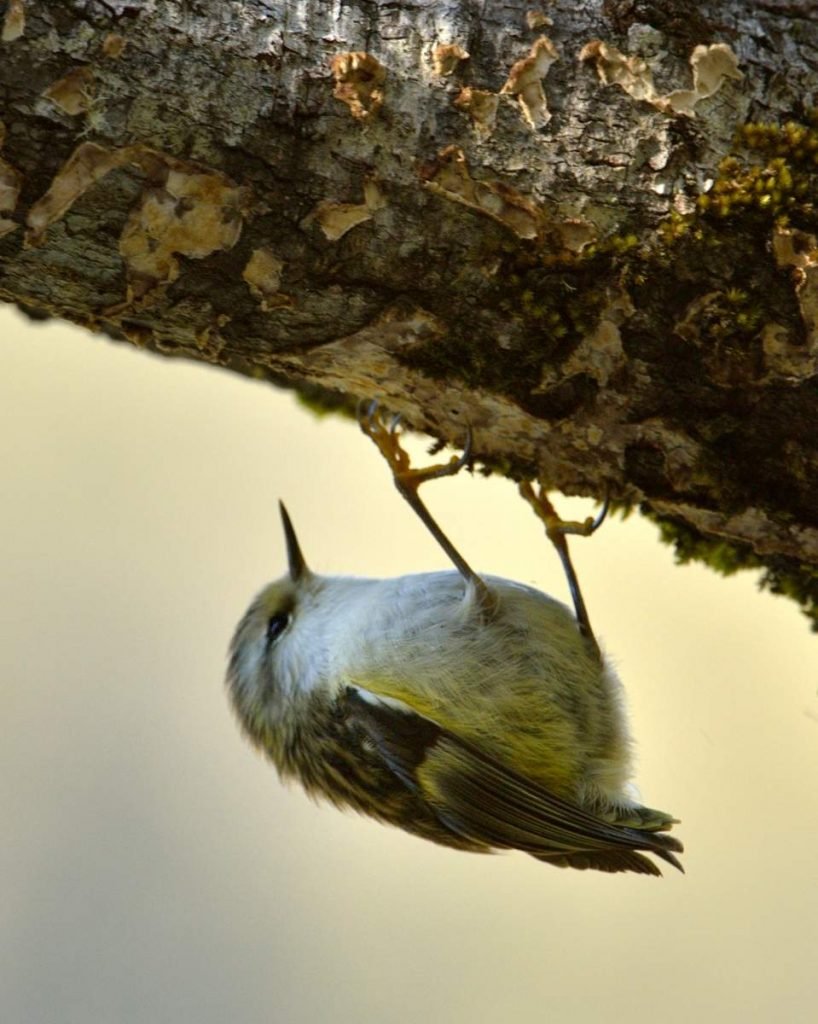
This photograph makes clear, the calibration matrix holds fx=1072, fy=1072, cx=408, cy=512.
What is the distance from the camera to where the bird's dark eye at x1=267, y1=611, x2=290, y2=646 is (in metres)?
3.19

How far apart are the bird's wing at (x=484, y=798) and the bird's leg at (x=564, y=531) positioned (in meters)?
Answer: 0.50

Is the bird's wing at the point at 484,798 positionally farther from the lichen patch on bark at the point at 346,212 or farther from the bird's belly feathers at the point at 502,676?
the lichen patch on bark at the point at 346,212

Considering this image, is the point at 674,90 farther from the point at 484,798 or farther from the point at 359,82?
the point at 484,798

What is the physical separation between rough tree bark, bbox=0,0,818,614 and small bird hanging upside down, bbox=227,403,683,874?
626 mm

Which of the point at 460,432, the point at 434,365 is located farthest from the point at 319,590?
the point at 434,365

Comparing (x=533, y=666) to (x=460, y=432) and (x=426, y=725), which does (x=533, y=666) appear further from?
(x=460, y=432)

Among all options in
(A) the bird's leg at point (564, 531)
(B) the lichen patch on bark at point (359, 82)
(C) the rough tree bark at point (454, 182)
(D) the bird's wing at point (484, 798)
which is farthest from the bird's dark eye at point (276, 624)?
(B) the lichen patch on bark at point (359, 82)

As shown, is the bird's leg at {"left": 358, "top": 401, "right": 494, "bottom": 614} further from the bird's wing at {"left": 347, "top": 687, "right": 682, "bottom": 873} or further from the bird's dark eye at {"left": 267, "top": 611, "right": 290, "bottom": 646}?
the bird's dark eye at {"left": 267, "top": 611, "right": 290, "bottom": 646}

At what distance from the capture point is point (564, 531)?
9.44 ft

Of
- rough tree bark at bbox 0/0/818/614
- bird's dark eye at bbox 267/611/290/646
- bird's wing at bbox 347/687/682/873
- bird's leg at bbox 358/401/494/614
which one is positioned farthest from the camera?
bird's dark eye at bbox 267/611/290/646

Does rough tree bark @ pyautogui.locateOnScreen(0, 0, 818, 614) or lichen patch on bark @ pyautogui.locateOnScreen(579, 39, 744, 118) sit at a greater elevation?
lichen patch on bark @ pyautogui.locateOnScreen(579, 39, 744, 118)

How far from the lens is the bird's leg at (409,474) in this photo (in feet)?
9.42

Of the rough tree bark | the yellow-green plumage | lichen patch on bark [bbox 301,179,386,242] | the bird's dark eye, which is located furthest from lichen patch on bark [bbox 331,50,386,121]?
the bird's dark eye

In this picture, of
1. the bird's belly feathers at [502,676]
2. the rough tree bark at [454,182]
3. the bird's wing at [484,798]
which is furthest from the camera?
the bird's belly feathers at [502,676]
